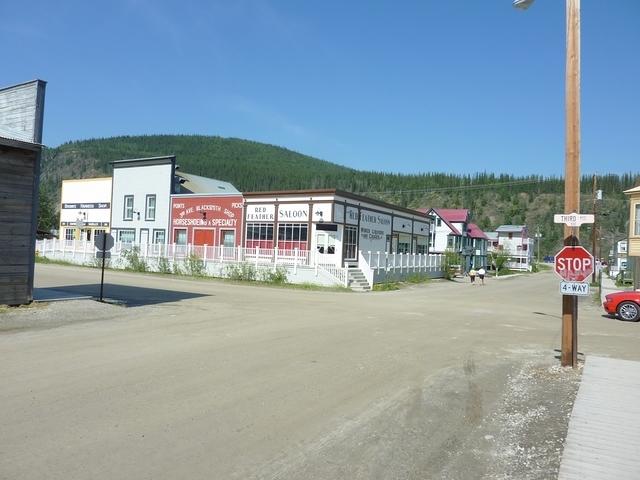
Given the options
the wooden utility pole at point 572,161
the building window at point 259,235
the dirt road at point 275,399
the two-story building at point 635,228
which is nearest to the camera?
the dirt road at point 275,399

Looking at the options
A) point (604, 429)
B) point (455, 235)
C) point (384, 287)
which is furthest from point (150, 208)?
point (604, 429)

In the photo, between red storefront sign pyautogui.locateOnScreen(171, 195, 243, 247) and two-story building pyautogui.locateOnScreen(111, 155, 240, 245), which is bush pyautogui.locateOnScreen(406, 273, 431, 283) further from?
two-story building pyautogui.locateOnScreen(111, 155, 240, 245)

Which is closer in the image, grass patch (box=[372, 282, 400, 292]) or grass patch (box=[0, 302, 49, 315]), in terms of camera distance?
grass patch (box=[0, 302, 49, 315])

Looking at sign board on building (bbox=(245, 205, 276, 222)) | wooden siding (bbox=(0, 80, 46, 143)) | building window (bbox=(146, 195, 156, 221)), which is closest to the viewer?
wooden siding (bbox=(0, 80, 46, 143))

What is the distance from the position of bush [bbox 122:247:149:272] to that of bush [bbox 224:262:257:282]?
746 cm

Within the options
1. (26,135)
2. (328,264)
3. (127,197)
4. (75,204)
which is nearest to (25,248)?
(26,135)

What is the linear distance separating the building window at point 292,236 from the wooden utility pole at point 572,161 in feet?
81.2

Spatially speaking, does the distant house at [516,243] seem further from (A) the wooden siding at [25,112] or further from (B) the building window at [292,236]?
(A) the wooden siding at [25,112]

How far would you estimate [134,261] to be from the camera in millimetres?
35875

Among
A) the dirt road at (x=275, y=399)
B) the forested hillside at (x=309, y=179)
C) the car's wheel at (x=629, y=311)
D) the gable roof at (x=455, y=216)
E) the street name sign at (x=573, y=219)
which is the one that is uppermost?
the forested hillside at (x=309, y=179)

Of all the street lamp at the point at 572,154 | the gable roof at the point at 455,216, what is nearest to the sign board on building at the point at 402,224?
the gable roof at the point at 455,216

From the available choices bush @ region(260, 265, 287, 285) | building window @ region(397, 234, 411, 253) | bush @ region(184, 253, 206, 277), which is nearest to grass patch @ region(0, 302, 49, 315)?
bush @ region(260, 265, 287, 285)

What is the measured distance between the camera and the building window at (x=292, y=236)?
3353cm

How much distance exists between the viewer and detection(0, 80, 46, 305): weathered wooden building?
1386 cm
